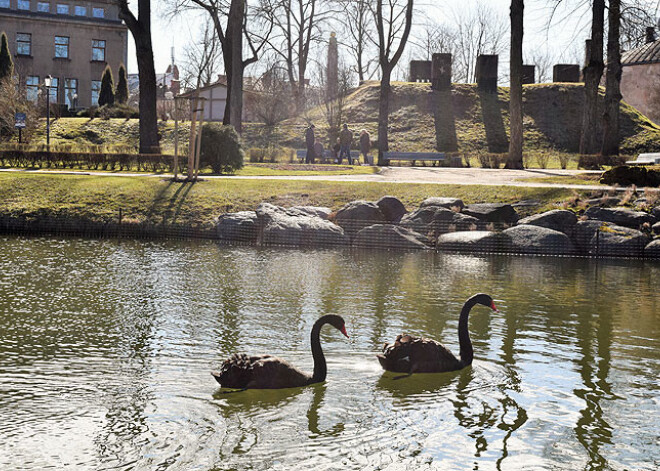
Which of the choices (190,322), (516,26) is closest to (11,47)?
(516,26)

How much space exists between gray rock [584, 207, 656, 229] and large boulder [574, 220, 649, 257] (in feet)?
1.64

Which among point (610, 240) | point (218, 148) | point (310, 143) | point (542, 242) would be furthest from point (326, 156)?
point (610, 240)

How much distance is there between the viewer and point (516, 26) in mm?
34188

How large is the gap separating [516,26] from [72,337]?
27979mm

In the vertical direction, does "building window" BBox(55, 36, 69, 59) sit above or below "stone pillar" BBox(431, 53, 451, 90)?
above

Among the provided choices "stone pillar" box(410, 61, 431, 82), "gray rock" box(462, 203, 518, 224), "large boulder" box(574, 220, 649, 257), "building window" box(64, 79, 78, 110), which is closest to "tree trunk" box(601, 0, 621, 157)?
"gray rock" box(462, 203, 518, 224)

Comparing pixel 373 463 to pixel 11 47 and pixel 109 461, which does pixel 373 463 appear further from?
pixel 11 47

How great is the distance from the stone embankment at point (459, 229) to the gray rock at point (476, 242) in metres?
0.03

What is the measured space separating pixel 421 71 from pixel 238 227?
5050cm

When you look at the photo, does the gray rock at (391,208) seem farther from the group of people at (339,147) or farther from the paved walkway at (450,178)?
the group of people at (339,147)

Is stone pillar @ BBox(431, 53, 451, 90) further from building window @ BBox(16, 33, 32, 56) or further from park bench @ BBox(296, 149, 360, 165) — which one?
building window @ BBox(16, 33, 32, 56)

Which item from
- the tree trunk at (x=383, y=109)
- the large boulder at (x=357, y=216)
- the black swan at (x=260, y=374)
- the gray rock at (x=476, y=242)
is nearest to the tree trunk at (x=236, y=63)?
the tree trunk at (x=383, y=109)

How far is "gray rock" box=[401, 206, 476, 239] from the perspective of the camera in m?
22.3

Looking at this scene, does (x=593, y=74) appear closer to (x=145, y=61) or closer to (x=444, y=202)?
(x=444, y=202)
